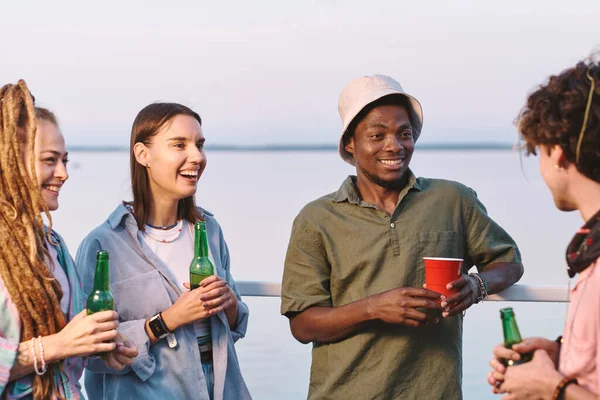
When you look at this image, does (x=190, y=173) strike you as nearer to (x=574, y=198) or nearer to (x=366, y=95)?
(x=366, y=95)

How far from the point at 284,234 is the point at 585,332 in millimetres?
7880

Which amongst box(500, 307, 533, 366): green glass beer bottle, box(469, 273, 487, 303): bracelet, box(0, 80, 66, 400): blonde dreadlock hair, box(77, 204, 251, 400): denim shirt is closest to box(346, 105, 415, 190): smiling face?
box(469, 273, 487, 303): bracelet

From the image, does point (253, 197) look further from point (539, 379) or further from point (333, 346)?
point (539, 379)

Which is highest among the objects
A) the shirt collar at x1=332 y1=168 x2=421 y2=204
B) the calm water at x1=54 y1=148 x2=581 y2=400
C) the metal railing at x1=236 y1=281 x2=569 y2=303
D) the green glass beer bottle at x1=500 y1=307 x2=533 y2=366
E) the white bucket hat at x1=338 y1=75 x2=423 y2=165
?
the white bucket hat at x1=338 y1=75 x2=423 y2=165

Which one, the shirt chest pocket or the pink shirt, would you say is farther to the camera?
the shirt chest pocket

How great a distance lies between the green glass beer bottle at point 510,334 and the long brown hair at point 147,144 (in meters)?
1.46

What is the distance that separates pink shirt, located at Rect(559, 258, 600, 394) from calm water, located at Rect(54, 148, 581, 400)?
1.04 feet

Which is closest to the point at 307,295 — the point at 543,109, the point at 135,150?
the point at 135,150

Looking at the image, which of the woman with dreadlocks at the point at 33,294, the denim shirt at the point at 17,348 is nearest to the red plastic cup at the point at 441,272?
the woman with dreadlocks at the point at 33,294

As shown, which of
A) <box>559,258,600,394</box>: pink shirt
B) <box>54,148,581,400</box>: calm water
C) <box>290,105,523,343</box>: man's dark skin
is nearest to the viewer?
<box>559,258,600,394</box>: pink shirt

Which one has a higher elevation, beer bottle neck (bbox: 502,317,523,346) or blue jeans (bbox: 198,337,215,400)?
beer bottle neck (bbox: 502,317,523,346)

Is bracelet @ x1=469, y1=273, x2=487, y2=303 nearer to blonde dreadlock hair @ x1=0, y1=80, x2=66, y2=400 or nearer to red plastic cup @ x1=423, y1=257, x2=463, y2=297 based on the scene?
red plastic cup @ x1=423, y1=257, x2=463, y2=297

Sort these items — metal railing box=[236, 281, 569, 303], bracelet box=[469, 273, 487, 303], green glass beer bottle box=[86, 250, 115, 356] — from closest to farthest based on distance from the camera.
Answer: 1. green glass beer bottle box=[86, 250, 115, 356]
2. bracelet box=[469, 273, 487, 303]
3. metal railing box=[236, 281, 569, 303]

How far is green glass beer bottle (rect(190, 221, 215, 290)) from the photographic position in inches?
121
